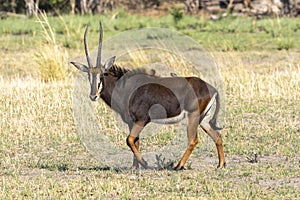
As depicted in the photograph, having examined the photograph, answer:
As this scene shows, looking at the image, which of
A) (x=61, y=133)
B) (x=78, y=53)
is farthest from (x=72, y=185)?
(x=78, y=53)

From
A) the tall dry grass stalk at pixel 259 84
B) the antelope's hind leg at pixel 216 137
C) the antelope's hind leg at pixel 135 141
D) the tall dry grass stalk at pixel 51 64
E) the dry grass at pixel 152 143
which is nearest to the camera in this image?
the dry grass at pixel 152 143

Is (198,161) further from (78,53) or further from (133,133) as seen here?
(78,53)

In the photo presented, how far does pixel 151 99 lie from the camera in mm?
8375

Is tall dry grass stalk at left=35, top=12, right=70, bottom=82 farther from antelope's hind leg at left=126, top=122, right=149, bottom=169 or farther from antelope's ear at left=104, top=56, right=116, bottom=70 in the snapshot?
antelope's hind leg at left=126, top=122, right=149, bottom=169

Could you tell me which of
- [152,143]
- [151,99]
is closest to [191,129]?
[151,99]

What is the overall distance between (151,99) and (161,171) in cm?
78

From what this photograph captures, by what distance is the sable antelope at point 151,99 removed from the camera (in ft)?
27.2

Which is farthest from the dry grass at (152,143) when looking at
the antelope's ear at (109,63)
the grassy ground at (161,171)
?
the antelope's ear at (109,63)

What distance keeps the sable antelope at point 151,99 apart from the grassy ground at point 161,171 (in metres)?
0.39

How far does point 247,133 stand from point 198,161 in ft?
5.42

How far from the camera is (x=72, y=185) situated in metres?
7.43

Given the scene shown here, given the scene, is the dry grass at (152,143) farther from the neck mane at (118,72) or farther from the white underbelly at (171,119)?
the neck mane at (118,72)

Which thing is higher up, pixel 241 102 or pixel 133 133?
pixel 133 133

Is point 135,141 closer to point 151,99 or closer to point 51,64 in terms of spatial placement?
point 151,99
